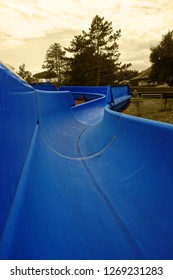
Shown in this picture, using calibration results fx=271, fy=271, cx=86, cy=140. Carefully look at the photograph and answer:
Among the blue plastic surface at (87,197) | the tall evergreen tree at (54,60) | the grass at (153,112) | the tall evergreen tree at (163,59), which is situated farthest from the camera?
the tall evergreen tree at (54,60)

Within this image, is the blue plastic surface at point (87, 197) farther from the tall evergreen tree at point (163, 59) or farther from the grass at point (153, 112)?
the tall evergreen tree at point (163, 59)

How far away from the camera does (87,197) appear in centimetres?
261

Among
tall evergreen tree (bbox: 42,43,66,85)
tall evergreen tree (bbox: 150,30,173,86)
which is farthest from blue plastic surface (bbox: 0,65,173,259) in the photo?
tall evergreen tree (bbox: 42,43,66,85)

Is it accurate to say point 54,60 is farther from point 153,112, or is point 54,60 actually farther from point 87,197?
point 87,197

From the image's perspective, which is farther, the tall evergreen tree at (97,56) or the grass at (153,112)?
the tall evergreen tree at (97,56)

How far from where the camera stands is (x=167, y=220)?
1.91m

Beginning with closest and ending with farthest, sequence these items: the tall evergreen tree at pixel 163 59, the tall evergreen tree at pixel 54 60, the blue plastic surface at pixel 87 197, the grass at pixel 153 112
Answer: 1. the blue plastic surface at pixel 87 197
2. the grass at pixel 153 112
3. the tall evergreen tree at pixel 163 59
4. the tall evergreen tree at pixel 54 60

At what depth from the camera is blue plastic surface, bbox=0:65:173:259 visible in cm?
158

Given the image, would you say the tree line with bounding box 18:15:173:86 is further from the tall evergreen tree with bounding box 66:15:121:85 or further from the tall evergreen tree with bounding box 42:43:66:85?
the tall evergreen tree with bounding box 42:43:66:85

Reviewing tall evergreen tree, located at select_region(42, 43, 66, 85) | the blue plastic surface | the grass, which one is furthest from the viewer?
tall evergreen tree, located at select_region(42, 43, 66, 85)

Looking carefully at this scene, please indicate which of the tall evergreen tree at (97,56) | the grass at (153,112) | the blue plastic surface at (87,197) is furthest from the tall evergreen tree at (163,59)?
the blue plastic surface at (87,197)

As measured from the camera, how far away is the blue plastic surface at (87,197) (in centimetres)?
158

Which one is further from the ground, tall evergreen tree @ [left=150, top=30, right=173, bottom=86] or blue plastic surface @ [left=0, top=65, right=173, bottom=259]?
tall evergreen tree @ [left=150, top=30, right=173, bottom=86]
